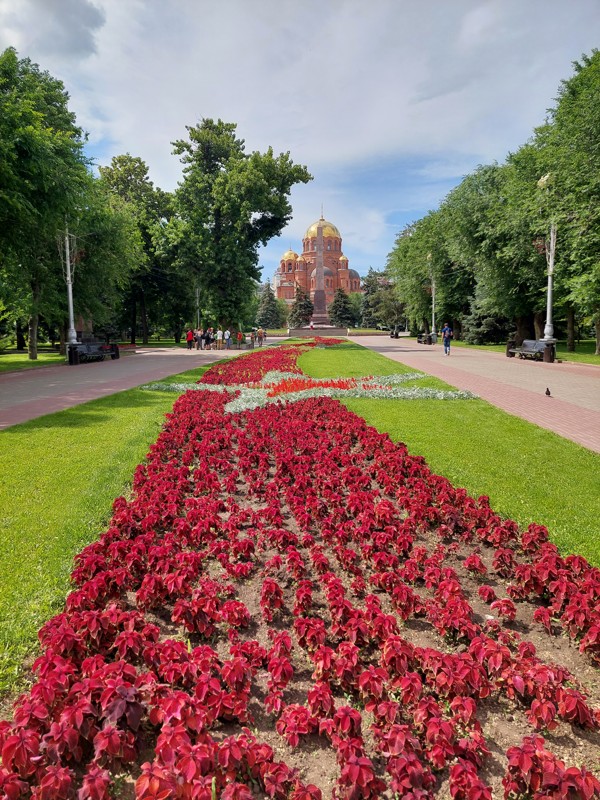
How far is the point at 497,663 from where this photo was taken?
255 cm

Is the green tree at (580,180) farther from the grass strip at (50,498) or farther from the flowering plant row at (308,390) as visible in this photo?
the grass strip at (50,498)

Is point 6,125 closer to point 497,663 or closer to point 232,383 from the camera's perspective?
point 232,383

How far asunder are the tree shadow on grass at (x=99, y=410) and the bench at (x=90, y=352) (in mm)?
11855

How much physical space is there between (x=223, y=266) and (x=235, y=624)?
3378cm

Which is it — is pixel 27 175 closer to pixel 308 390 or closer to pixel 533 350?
pixel 308 390

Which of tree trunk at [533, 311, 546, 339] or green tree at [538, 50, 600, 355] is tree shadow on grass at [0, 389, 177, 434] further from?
tree trunk at [533, 311, 546, 339]

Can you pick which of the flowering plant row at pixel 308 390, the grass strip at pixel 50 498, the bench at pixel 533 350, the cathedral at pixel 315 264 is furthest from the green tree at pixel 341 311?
the grass strip at pixel 50 498

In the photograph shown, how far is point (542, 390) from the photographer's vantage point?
13.5 m

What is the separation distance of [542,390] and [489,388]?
4.34ft

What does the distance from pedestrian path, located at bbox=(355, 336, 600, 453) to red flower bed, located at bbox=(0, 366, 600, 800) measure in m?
4.63

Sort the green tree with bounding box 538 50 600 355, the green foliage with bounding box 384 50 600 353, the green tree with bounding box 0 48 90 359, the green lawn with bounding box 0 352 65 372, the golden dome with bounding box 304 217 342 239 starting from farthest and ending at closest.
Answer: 1. the golden dome with bounding box 304 217 342 239
2. the green lawn with bounding box 0 352 65 372
3. the green foliage with bounding box 384 50 600 353
4. the green tree with bounding box 538 50 600 355
5. the green tree with bounding box 0 48 90 359

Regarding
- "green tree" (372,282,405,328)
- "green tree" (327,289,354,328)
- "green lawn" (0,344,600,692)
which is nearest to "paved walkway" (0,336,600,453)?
"green lawn" (0,344,600,692)

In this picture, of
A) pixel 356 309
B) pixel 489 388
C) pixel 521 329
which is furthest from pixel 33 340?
pixel 356 309

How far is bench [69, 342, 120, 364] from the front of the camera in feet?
78.9
